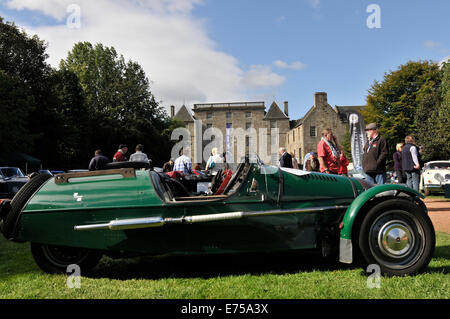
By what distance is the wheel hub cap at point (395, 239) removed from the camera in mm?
3496

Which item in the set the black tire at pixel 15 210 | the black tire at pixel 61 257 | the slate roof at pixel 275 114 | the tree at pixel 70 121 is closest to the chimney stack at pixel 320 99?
the slate roof at pixel 275 114

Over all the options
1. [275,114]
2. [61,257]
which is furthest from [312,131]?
[61,257]

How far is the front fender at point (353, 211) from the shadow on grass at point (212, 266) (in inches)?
20.9

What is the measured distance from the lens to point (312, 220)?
3.65m

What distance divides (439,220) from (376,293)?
5.43m

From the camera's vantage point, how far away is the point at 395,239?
11.5 feet

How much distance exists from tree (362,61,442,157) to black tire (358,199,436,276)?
3246cm

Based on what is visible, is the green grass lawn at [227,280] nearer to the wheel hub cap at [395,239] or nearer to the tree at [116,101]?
the wheel hub cap at [395,239]

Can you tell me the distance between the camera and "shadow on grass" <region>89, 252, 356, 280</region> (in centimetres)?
388

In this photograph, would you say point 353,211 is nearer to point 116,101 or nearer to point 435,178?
point 435,178

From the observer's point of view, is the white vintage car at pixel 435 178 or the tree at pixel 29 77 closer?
the white vintage car at pixel 435 178

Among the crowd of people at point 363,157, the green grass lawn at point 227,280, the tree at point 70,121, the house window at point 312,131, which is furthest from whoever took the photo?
the house window at point 312,131
